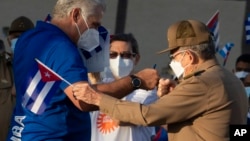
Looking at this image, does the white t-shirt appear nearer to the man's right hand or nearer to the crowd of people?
the crowd of people

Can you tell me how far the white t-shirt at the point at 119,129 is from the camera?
5.86 m

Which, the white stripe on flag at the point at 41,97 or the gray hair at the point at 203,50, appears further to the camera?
the white stripe on flag at the point at 41,97

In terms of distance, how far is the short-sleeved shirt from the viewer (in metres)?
4.63

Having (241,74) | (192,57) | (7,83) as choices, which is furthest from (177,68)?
(241,74)

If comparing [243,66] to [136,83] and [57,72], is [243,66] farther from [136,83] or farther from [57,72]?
[57,72]

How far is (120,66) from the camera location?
632 centimetres

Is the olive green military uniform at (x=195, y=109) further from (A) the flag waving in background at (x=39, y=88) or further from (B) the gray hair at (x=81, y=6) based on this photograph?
(B) the gray hair at (x=81, y=6)

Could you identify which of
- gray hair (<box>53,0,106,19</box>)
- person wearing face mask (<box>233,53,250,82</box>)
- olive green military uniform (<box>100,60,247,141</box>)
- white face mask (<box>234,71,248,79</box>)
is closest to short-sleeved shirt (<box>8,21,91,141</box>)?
gray hair (<box>53,0,106,19</box>)

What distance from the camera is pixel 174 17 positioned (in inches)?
509

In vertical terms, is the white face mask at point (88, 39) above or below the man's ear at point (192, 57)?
above

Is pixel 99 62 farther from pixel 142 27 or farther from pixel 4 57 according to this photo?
pixel 142 27

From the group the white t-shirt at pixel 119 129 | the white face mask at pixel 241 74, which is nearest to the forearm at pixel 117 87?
the white t-shirt at pixel 119 129

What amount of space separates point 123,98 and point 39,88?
4.06 feet

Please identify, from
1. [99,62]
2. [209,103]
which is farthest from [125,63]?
[209,103]
